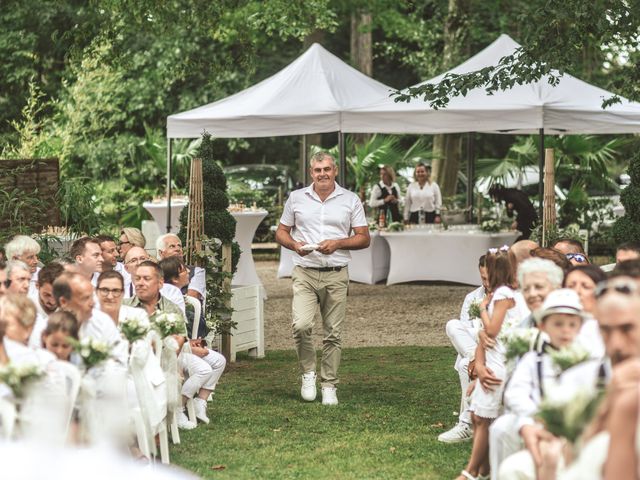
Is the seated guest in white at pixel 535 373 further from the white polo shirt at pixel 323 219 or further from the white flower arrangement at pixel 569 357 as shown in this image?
the white polo shirt at pixel 323 219

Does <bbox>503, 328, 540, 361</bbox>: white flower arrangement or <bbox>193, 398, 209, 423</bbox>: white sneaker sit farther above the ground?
<bbox>503, 328, 540, 361</bbox>: white flower arrangement

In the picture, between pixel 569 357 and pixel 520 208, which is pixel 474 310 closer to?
pixel 569 357

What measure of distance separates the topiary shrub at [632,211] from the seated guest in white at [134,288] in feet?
14.4

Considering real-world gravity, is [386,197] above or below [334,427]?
above

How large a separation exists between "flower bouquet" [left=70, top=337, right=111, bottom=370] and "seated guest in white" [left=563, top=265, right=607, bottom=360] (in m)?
2.33

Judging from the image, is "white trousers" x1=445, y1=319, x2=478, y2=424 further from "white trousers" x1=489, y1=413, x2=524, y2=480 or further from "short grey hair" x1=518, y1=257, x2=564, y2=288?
"white trousers" x1=489, y1=413, x2=524, y2=480

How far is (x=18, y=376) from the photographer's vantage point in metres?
5.51

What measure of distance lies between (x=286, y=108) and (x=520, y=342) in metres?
9.88

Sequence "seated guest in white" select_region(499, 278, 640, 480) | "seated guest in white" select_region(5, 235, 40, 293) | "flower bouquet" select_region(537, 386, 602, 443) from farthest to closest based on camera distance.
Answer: "seated guest in white" select_region(5, 235, 40, 293)
"flower bouquet" select_region(537, 386, 602, 443)
"seated guest in white" select_region(499, 278, 640, 480)

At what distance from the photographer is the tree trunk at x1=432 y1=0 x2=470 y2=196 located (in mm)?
24078

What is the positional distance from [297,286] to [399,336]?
4300mm

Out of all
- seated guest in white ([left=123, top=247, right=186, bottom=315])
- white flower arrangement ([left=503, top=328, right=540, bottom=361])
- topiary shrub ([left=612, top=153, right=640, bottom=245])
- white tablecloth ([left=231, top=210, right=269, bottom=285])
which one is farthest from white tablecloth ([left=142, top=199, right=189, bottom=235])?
white flower arrangement ([left=503, top=328, right=540, bottom=361])

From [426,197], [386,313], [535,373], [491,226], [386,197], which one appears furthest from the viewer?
[426,197]

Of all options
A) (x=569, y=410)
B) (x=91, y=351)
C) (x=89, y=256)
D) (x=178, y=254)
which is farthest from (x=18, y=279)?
(x=569, y=410)
